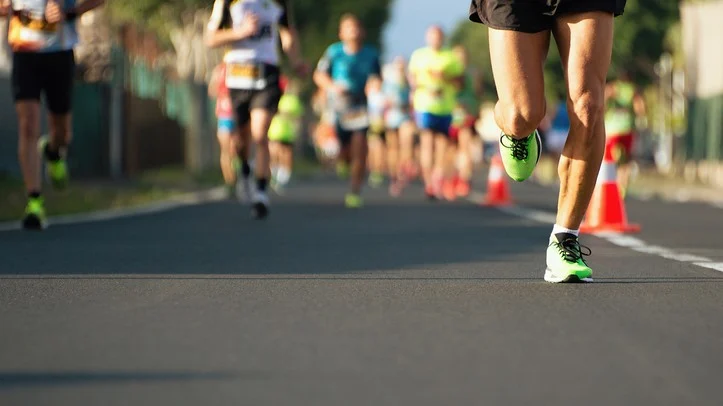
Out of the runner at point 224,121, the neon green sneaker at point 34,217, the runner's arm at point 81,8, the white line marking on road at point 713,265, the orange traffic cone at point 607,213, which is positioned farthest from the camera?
the runner at point 224,121

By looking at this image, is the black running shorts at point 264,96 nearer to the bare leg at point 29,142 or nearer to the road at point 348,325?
the bare leg at point 29,142

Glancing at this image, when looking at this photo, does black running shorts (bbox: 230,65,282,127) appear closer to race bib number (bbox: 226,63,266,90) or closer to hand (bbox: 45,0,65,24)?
race bib number (bbox: 226,63,266,90)

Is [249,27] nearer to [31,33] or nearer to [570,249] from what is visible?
[31,33]

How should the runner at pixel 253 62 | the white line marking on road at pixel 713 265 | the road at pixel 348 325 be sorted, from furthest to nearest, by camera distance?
1. the runner at pixel 253 62
2. the white line marking on road at pixel 713 265
3. the road at pixel 348 325

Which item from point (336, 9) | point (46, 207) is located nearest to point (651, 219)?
point (46, 207)

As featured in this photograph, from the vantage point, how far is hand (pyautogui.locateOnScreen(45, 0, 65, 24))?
1156cm

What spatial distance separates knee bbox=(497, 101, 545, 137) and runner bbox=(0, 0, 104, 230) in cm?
479

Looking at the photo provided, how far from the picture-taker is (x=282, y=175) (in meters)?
28.1

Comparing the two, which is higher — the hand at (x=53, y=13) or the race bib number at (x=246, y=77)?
the hand at (x=53, y=13)

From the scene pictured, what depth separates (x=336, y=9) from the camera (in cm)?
4794

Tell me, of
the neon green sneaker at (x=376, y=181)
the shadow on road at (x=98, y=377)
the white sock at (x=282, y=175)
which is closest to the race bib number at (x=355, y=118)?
the white sock at (x=282, y=175)

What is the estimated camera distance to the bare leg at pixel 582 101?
24.0ft

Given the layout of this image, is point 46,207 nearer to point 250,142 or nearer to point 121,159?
point 250,142

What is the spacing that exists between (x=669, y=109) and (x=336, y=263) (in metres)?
46.0
